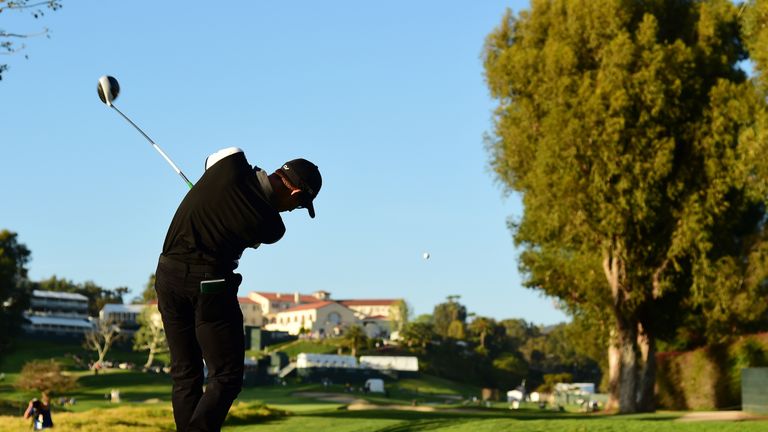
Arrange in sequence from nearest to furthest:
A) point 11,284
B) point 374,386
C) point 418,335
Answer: point 11,284 → point 374,386 → point 418,335

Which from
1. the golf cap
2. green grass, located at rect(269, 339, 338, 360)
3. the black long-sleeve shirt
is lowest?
the black long-sleeve shirt

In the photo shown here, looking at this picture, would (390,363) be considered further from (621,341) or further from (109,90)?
(109,90)

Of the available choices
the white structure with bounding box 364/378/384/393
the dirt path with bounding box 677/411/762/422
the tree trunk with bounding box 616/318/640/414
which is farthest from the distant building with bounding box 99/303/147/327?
the dirt path with bounding box 677/411/762/422

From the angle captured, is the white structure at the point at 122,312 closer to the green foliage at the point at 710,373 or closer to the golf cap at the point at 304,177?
the green foliage at the point at 710,373

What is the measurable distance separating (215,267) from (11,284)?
3289 inches

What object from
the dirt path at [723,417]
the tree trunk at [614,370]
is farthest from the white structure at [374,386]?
the dirt path at [723,417]

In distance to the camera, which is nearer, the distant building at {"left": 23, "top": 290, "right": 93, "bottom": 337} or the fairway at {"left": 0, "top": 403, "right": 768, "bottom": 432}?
the fairway at {"left": 0, "top": 403, "right": 768, "bottom": 432}

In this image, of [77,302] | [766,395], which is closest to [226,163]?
[766,395]

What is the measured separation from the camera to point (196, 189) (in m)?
7.46

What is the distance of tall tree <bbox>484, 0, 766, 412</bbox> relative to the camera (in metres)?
38.5

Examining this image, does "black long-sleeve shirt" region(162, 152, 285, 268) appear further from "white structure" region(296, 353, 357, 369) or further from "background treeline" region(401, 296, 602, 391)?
→ "background treeline" region(401, 296, 602, 391)

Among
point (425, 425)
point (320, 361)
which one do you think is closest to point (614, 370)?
point (425, 425)

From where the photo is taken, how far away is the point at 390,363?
125m

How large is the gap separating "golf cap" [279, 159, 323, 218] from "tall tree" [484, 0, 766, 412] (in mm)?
30545
